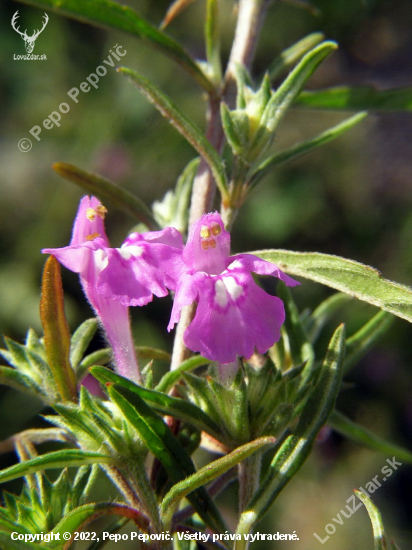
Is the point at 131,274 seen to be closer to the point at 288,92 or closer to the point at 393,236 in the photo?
the point at 288,92

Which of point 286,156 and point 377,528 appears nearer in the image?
point 377,528

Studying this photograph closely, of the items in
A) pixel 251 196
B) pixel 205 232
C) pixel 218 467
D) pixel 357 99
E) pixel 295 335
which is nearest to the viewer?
pixel 218 467

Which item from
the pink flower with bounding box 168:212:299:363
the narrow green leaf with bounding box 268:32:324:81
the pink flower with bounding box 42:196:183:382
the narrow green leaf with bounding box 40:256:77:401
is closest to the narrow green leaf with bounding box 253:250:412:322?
the pink flower with bounding box 168:212:299:363

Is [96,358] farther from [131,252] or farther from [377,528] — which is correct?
[377,528]

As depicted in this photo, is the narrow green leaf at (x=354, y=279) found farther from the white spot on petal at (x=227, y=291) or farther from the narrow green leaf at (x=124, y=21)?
the narrow green leaf at (x=124, y=21)

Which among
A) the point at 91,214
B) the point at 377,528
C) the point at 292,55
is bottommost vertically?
the point at 377,528

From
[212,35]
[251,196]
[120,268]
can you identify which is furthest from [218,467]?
[251,196]

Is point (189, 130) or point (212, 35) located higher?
point (212, 35)

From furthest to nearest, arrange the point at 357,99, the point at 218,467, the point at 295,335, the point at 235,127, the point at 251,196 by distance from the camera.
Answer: the point at 251,196, the point at 357,99, the point at 295,335, the point at 235,127, the point at 218,467

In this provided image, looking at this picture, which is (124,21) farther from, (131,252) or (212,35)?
(131,252)
